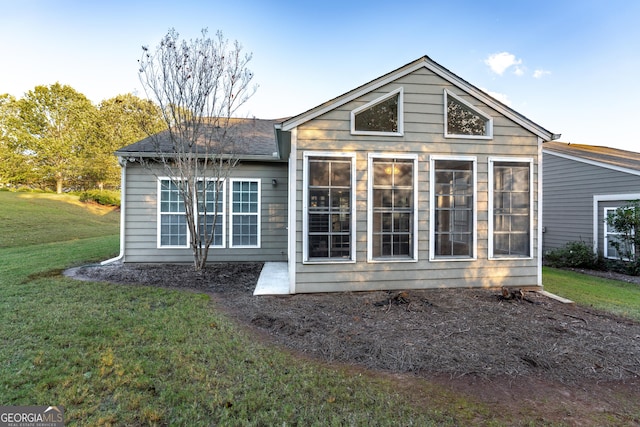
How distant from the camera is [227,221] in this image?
824 centimetres

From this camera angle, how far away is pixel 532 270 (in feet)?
19.1

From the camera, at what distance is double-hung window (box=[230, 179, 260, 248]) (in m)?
8.29

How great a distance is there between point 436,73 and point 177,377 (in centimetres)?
627

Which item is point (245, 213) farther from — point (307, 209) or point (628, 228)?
point (628, 228)

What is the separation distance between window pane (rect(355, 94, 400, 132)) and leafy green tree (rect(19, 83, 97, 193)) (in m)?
28.4

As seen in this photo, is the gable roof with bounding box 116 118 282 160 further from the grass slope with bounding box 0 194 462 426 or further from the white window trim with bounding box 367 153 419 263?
the grass slope with bounding box 0 194 462 426

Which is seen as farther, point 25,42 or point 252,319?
point 25,42

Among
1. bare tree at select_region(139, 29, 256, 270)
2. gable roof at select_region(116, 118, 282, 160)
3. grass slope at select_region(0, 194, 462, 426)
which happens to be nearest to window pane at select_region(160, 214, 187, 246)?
bare tree at select_region(139, 29, 256, 270)

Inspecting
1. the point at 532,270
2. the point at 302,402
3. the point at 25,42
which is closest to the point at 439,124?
the point at 532,270

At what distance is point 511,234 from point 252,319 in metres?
5.36

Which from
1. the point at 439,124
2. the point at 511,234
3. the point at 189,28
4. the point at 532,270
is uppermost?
the point at 189,28

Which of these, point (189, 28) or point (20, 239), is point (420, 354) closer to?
point (189, 28)

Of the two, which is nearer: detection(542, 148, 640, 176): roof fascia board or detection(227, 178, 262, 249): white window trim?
detection(227, 178, 262, 249): white window trim

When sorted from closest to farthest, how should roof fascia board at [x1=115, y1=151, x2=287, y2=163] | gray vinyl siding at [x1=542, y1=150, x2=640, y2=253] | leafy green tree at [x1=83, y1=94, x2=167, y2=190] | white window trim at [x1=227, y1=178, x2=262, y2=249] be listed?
roof fascia board at [x1=115, y1=151, x2=287, y2=163] < white window trim at [x1=227, y1=178, x2=262, y2=249] < gray vinyl siding at [x1=542, y1=150, x2=640, y2=253] < leafy green tree at [x1=83, y1=94, x2=167, y2=190]
